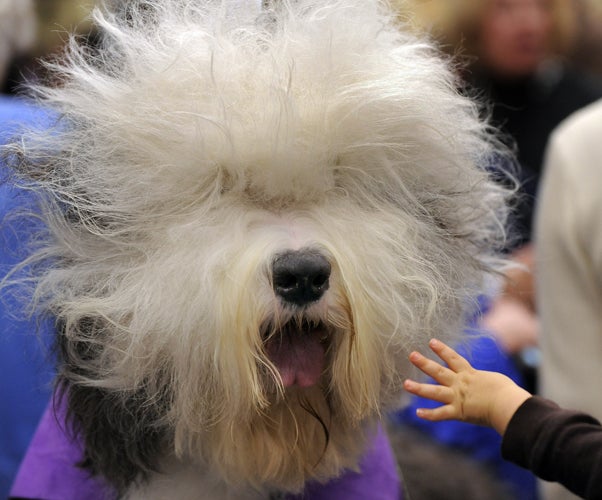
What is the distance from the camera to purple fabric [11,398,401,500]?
1.30 m

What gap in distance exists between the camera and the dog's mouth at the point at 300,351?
44.1 inches

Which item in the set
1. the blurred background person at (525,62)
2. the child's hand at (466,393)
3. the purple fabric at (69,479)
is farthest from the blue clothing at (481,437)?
the blurred background person at (525,62)

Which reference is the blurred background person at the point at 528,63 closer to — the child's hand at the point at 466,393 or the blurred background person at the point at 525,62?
the blurred background person at the point at 525,62

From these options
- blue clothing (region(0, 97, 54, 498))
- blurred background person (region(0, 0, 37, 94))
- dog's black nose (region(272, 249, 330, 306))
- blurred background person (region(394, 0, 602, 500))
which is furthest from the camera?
blurred background person (region(394, 0, 602, 500))

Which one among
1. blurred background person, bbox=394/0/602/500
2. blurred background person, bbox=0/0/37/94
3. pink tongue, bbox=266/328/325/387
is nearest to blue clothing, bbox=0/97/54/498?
pink tongue, bbox=266/328/325/387

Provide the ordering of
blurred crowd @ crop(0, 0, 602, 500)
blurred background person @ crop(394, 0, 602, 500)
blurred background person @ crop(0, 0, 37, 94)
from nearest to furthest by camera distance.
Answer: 1. blurred crowd @ crop(0, 0, 602, 500)
2. blurred background person @ crop(0, 0, 37, 94)
3. blurred background person @ crop(394, 0, 602, 500)

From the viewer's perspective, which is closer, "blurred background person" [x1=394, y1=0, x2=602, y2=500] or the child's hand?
the child's hand

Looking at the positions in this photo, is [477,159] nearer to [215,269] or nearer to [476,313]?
[476,313]

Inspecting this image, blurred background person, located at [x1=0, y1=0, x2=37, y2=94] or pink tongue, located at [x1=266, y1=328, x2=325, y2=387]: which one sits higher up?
blurred background person, located at [x1=0, y1=0, x2=37, y2=94]

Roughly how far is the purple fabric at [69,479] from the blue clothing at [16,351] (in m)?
0.08

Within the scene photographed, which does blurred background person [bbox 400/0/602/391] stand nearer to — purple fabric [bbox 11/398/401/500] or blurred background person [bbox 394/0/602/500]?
blurred background person [bbox 394/0/602/500]

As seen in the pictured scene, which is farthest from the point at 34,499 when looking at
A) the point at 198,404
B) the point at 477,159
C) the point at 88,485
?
the point at 477,159

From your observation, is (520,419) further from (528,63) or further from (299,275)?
(528,63)

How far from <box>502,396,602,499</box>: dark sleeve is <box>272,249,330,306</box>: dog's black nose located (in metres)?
0.32
